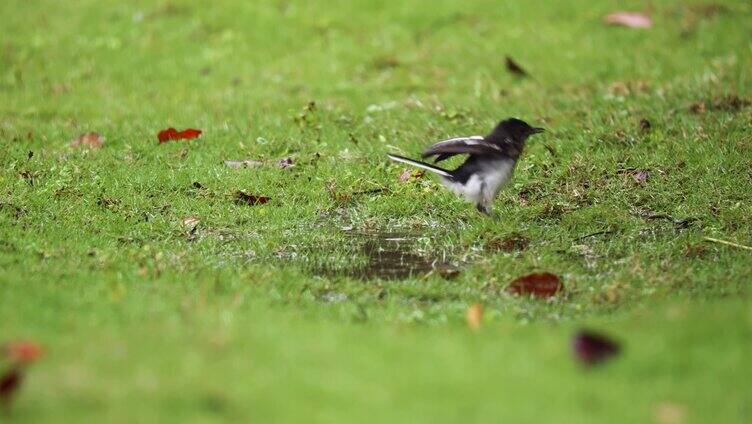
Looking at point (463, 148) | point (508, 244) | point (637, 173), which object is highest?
point (463, 148)

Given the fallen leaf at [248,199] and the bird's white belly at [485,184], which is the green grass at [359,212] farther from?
the bird's white belly at [485,184]

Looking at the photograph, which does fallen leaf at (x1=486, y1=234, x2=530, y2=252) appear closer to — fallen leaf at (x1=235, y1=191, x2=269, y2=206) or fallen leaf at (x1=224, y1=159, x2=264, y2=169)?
fallen leaf at (x1=235, y1=191, x2=269, y2=206)

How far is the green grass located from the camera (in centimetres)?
463

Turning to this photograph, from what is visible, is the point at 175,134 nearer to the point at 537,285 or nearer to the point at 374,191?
the point at 374,191

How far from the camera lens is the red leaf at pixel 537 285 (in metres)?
6.98

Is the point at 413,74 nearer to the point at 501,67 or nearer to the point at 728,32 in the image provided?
the point at 501,67

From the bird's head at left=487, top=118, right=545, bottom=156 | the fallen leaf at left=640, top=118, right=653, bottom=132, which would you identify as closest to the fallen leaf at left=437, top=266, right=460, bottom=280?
the bird's head at left=487, top=118, right=545, bottom=156

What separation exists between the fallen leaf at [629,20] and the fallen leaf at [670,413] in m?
10.7

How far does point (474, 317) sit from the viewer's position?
6207 millimetres

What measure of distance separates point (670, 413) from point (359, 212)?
4.92 m

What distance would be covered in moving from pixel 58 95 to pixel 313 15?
3.76 meters

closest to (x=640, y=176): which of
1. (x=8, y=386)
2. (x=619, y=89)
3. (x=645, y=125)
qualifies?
(x=645, y=125)

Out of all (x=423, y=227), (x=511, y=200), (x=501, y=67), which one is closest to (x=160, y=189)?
(x=423, y=227)

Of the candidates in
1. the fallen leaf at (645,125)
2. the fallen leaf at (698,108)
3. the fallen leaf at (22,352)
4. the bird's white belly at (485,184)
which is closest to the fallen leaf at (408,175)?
the bird's white belly at (485,184)
